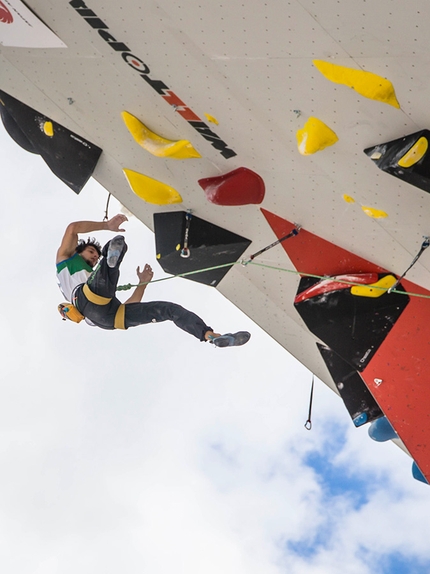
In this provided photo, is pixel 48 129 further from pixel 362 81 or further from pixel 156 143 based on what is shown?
pixel 362 81

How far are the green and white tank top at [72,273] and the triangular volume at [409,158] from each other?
2.40 metres

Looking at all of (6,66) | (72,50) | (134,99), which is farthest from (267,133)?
(6,66)

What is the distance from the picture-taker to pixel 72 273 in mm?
5180

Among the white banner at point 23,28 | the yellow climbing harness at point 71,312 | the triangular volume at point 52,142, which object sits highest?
the white banner at point 23,28

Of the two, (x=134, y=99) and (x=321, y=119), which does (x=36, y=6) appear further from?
(x=321, y=119)

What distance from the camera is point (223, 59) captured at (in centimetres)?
356

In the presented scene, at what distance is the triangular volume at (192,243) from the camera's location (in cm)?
493

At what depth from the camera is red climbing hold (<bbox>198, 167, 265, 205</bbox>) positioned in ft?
14.1

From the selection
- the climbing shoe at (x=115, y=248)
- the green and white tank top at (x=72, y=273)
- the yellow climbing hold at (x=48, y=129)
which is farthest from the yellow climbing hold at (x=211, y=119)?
the green and white tank top at (x=72, y=273)

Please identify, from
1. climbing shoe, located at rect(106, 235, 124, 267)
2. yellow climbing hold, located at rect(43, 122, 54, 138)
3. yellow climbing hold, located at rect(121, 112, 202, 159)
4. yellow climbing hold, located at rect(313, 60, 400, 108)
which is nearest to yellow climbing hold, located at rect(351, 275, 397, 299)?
yellow climbing hold, located at rect(121, 112, 202, 159)

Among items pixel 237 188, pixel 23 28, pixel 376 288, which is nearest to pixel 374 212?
pixel 376 288

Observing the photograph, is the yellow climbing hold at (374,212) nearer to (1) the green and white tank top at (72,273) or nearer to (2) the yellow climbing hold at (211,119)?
(2) the yellow climbing hold at (211,119)

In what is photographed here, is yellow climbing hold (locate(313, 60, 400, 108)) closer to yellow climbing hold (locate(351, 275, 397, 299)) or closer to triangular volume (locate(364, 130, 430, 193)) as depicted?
triangular volume (locate(364, 130, 430, 193))

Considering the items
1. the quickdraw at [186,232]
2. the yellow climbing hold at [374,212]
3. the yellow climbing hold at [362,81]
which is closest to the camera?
the yellow climbing hold at [362,81]
